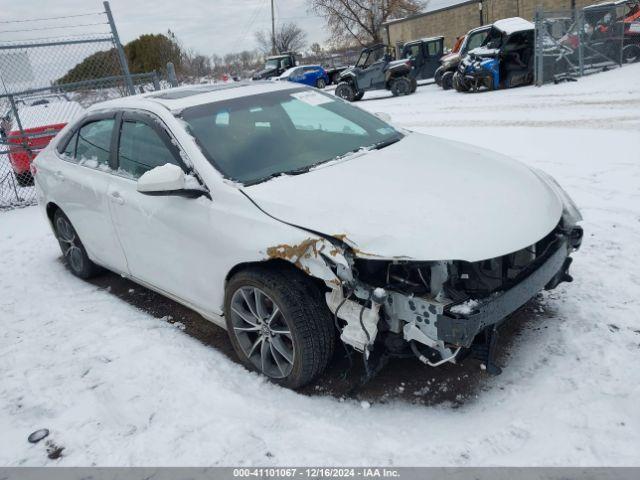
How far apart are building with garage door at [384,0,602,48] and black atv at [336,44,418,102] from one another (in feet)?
31.0

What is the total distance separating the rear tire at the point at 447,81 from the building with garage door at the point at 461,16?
37.7 ft

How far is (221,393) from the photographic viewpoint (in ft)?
9.46

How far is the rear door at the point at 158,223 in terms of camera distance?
306 cm

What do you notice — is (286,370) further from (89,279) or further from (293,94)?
(89,279)

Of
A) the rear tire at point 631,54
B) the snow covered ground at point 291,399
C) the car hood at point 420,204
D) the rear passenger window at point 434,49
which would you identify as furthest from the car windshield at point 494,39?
the car hood at point 420,204

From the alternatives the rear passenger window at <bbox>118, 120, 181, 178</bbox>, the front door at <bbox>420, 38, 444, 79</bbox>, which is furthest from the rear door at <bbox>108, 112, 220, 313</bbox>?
the front door at <bbox>420, 38, 444, 79</bbox>

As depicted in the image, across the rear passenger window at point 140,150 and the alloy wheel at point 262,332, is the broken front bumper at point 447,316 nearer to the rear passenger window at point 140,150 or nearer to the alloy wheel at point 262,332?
the alloy wheel at point 262,332

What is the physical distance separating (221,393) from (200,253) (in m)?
0.84

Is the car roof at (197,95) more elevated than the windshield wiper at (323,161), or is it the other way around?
the car roof at (197,95)

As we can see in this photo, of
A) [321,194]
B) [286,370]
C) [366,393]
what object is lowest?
[366,393]

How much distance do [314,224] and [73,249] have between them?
3234mm

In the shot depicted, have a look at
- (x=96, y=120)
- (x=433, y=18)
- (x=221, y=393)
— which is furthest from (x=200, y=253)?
(x=433, y=18)

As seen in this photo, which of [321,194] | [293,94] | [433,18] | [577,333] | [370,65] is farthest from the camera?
[433,18]

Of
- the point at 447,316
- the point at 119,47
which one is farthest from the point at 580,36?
the point at 447,316
